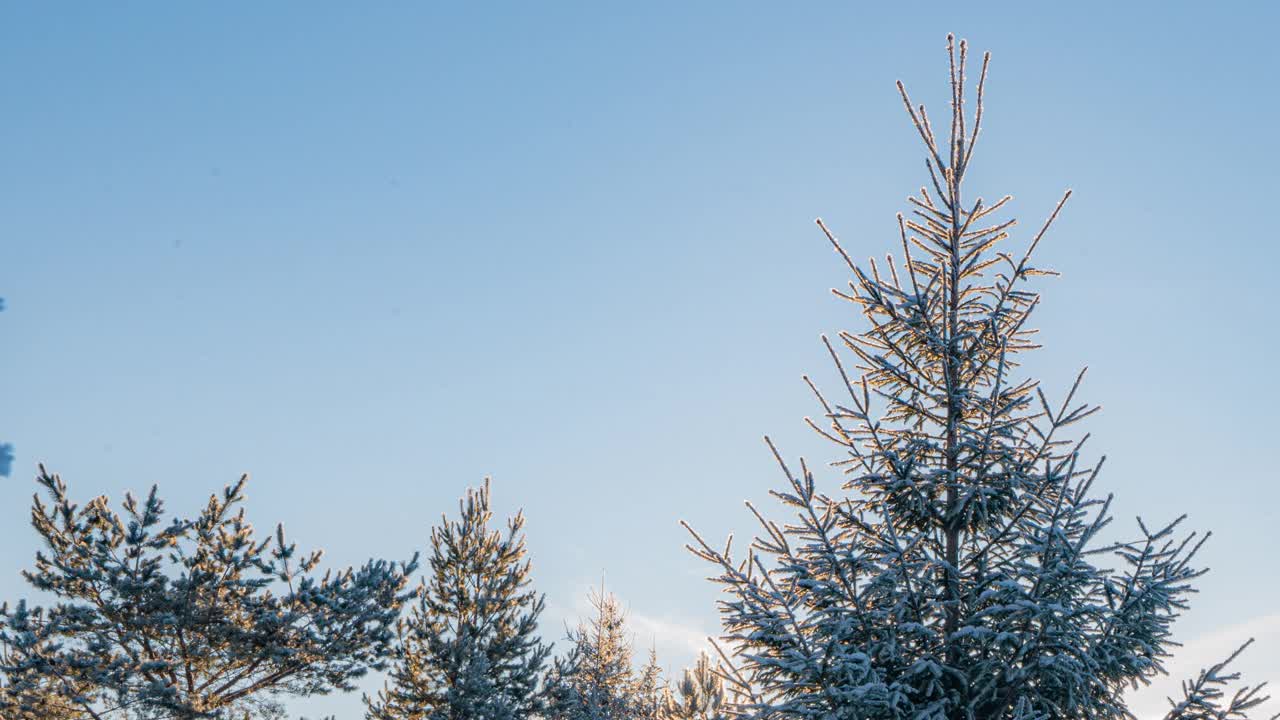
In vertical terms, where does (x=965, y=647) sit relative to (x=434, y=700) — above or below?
below

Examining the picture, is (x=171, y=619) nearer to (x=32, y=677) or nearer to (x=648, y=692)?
(x=32, y=677)

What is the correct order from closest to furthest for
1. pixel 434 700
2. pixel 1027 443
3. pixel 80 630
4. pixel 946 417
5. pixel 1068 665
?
1. pixel 1068 665
2. pixel 1027 443
3. pixel 946 417
4. pixel 80 630
5. pixel 434 700

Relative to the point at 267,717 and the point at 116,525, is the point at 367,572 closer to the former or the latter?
the point at 267,717

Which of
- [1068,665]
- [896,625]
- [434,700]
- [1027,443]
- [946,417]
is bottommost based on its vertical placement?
[1068,665]

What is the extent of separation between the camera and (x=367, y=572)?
18844mm

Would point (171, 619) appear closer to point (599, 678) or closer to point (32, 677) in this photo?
point (32, 677)

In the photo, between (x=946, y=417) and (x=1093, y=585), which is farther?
(x=946, y=417)

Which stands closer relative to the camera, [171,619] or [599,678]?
[171,619]

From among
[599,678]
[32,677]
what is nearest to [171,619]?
[32,677]

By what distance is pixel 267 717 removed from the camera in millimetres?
18172

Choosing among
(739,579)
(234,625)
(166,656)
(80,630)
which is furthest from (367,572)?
(739,579)

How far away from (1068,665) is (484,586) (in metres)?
17.1

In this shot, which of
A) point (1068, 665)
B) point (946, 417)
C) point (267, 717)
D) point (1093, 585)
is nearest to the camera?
point (1068, 665)

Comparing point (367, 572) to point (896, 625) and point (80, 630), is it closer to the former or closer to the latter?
point (80, 630)
